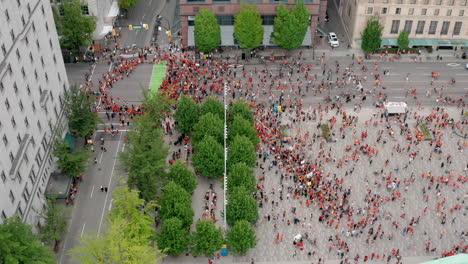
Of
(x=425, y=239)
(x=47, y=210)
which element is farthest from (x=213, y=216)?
(x=425, y=239)

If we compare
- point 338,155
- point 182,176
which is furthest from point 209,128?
point 338,155

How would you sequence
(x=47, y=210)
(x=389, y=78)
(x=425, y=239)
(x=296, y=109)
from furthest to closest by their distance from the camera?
(x=389, y=78)
(x=296, y=109)
(x=425, y=239)
(x=47, y=210)

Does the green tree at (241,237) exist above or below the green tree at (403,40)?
below

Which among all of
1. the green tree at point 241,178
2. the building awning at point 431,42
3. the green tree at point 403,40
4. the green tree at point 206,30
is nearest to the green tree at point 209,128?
the green tree at point 241,178

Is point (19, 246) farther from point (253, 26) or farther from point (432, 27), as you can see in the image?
point (432, 27)

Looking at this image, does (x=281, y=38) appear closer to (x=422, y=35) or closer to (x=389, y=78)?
(x=389, y=78)

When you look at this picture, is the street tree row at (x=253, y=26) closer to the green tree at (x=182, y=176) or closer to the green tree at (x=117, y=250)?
the green tree at (x=182, y=176)
